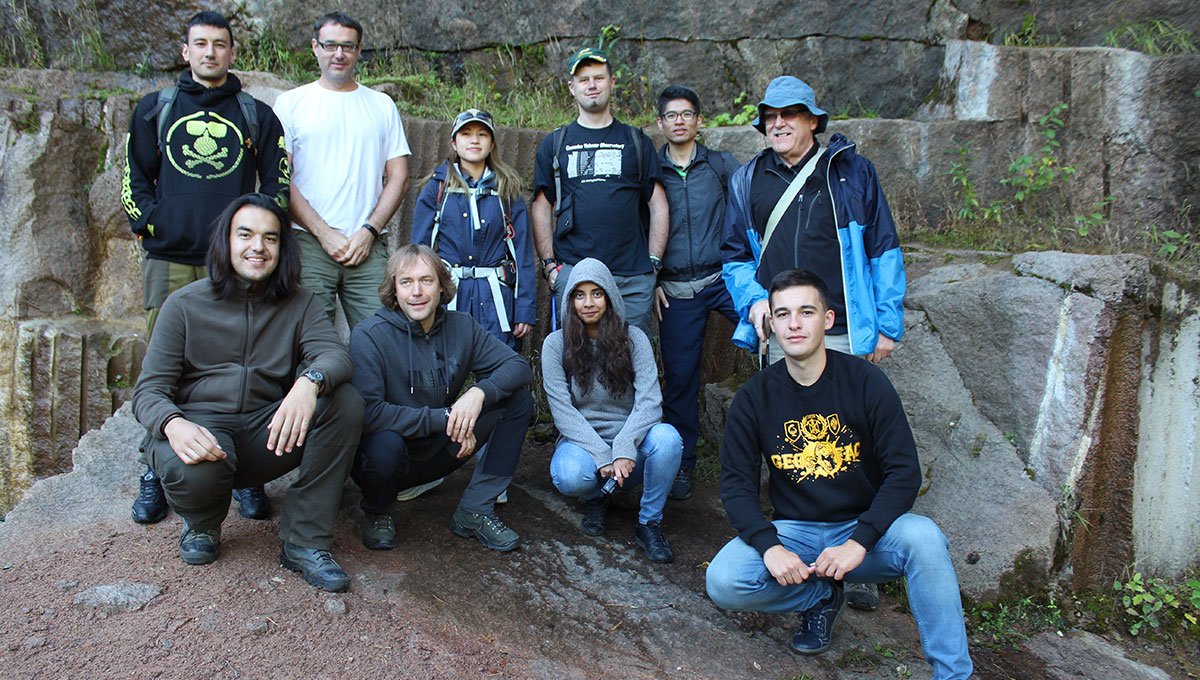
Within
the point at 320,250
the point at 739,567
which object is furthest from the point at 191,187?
the point at 739,567

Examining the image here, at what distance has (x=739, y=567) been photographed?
3.03 metres

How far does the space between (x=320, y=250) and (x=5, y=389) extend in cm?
311

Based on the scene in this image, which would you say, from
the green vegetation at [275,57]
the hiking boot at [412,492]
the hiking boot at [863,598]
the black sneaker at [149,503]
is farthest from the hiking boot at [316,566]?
the green vegetation at [275,57]

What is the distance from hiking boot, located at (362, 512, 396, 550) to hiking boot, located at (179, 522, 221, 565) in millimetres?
610

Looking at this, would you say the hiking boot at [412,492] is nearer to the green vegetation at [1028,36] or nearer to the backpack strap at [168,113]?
the backpack strap at [168,113]

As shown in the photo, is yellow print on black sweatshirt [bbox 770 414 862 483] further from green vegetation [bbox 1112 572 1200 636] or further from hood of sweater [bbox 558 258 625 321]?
green vegetation [bbox 1112 572 1200 636]

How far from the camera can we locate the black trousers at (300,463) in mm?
3268

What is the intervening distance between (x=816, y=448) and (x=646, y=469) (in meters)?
1.05

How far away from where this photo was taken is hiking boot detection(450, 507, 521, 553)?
3832 mm

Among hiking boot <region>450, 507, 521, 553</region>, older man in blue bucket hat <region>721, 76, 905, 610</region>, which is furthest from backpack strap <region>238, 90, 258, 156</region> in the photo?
older man in blue bucket hat <region>721, 76, 905, 610</region>

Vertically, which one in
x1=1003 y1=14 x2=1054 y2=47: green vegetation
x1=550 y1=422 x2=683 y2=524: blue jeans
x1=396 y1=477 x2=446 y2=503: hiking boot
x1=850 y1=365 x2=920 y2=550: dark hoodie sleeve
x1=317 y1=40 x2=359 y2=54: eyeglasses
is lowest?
x1=396 y1=477 x2=446 y2=503: hiking boot

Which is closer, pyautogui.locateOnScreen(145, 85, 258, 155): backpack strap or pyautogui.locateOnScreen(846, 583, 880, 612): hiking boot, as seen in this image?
pyautogui.locateOnScreen(846, 583, 880, 612): hiking boot

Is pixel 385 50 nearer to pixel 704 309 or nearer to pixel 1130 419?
pixel 704 309

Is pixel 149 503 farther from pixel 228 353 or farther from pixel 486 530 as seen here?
pixel 486 530
